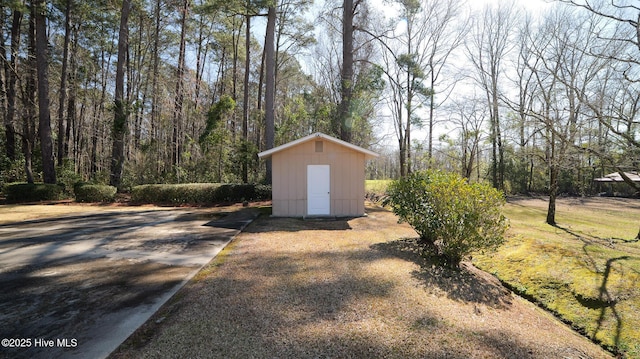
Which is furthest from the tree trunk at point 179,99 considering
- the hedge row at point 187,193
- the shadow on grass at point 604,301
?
the shadow on grass at point 604,301

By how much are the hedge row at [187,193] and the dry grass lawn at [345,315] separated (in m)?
8.29

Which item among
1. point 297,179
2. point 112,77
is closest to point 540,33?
point 297,179

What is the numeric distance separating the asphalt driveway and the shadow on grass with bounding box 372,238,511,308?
3.74m

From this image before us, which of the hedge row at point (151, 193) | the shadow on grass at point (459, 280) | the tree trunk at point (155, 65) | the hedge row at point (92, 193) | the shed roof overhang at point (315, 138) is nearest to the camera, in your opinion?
the shadow on grass at point (459, 280)

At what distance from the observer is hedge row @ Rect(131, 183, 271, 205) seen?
42.4 ft

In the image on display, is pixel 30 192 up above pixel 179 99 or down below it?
below

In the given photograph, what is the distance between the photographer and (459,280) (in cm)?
461

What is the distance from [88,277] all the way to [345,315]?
12.4ft

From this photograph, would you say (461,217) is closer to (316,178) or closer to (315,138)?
(316,178)

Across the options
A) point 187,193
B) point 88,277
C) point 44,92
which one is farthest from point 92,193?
point 88,277

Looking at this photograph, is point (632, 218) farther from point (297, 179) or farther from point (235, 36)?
point (235, 36)

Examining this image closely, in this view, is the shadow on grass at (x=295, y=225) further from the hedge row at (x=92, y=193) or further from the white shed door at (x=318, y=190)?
the hedge row at (x=92, y=193)

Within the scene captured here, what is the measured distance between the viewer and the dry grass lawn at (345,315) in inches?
103

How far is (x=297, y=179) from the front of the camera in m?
9.59
